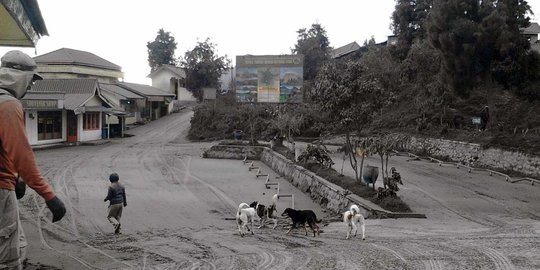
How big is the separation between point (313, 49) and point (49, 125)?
25.6 m

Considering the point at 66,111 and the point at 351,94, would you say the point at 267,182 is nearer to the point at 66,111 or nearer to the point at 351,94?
the point at 351,94

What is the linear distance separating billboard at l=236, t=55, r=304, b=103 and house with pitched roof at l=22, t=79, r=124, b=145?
11.4 metres

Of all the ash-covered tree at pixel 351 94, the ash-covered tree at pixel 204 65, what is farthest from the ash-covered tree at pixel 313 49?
the ash-covered tree at pixel 351 94

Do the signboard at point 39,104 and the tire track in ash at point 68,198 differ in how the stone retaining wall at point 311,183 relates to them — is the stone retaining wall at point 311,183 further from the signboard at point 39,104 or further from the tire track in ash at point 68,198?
the signboard at point 39,104

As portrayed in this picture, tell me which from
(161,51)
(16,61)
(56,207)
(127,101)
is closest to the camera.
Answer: (56,207)

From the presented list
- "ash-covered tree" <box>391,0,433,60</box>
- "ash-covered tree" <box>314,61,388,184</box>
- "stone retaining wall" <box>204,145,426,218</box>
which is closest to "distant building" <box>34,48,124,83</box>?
"stone retaining wall" <box>204,145,426,218</box>

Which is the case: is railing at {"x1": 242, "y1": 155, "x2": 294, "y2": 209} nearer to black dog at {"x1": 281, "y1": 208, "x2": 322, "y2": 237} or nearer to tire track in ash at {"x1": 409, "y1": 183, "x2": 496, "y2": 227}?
black dog at {"x1": 281, "y1": 208, "x2": 322, "y2": 237}

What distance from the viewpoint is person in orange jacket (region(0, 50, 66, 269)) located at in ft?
10.2

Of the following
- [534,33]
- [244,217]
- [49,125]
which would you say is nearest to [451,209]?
[244,217]

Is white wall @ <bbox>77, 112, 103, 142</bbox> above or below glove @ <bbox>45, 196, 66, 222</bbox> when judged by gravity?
below

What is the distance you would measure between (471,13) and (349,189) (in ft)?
46.7

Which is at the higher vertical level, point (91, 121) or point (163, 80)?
point (163, 80)

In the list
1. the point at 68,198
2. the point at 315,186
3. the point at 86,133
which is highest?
the point at 86,133

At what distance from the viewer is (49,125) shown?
33844 mm
